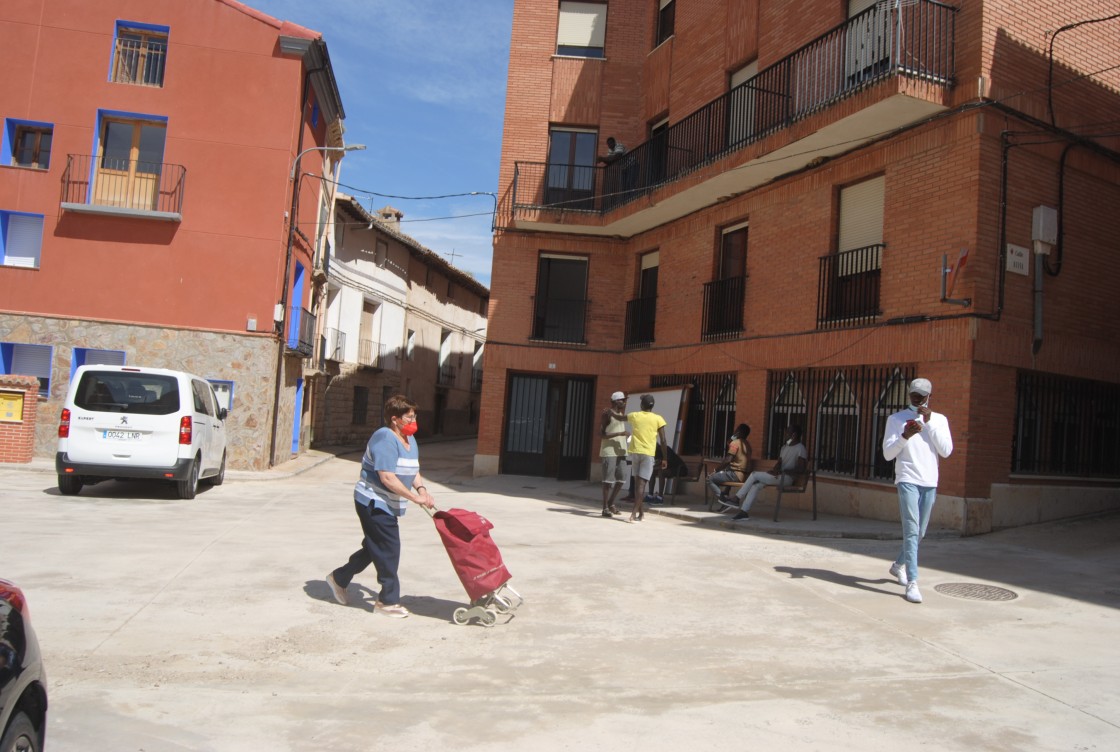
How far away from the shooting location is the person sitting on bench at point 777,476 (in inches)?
455

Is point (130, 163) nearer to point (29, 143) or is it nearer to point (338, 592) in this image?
point (29, 143)

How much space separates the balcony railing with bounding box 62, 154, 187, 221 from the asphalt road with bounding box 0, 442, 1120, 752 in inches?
411

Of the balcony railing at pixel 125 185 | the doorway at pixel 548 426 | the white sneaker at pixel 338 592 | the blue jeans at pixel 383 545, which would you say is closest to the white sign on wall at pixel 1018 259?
the blue jeans at pixel 383 545

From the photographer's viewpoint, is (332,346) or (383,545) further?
(332,346)

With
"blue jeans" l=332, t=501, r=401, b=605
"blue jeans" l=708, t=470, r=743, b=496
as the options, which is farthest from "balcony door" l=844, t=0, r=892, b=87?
"blue jeans" l=332, t=501, r=401, b=605

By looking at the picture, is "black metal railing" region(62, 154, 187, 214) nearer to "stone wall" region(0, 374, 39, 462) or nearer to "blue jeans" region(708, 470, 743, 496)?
"stone wall" region(0, 374, 39, 462)

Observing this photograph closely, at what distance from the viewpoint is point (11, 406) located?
1599 cm

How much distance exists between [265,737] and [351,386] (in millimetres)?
26808

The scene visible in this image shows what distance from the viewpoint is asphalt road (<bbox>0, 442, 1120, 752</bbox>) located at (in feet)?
13.2

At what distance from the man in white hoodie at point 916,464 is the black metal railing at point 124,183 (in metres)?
16.1

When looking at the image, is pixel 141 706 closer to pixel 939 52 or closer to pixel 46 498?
pixel 46 498

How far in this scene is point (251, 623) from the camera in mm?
5680

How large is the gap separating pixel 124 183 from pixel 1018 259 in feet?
56.1

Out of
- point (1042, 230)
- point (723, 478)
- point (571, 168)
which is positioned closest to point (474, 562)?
point (723, 478)
